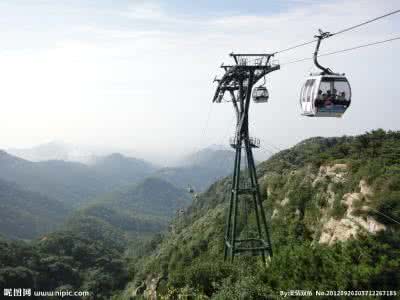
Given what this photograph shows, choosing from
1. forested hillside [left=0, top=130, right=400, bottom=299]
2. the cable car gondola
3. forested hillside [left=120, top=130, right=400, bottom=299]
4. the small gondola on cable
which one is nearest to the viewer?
forested hillside [left=120, top=130, right=400, bottom=299]

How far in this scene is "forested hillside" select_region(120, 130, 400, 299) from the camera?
19.0 metres

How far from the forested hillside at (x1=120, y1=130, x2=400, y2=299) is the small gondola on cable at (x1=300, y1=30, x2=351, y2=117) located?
6919mm

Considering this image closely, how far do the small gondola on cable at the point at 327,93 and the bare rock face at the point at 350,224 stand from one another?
33.4 feet

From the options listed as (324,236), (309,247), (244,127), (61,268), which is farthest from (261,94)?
(61,268)

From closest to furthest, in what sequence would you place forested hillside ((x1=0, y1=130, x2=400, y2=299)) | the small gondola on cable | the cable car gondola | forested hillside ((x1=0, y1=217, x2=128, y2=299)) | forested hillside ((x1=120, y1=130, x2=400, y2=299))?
1. forested hillside ((x1=120, y1=130, x2=400, y2=299))
2. forested hillside ((x1=0, y1=130, x2=400, y2=299))
3. the small gondola on cable
4. the cable car gondola
5. forested hillside ((x1=0, y1=217, x2=128, y2=299))

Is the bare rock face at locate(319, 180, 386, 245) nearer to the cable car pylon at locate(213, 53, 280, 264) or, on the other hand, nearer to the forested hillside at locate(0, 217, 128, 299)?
the cable car pylon at locate(213, 53, 280, 264)

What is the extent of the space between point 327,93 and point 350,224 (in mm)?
13247

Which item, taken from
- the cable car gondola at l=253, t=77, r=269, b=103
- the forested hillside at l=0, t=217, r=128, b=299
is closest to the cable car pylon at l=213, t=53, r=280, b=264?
the cable car gondola at l=253, t=77, r=269, b=103

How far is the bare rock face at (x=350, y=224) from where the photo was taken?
92.6ft

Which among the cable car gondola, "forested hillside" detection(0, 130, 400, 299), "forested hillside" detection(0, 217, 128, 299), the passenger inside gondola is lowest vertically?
"forested hillside" detection(0, 217, 128, 299)

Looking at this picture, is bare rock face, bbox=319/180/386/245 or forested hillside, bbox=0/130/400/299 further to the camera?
bare rock face, bbox=319/180/386/245

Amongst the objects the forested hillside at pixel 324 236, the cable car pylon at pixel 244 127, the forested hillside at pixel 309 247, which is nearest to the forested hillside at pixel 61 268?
the forested hillside at pixel 309 247

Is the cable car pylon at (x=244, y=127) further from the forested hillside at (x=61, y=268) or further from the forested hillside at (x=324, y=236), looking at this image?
the forested hillside at (x=61, y=268)

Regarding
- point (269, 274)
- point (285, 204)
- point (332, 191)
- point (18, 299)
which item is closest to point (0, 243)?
point (18, 299)
